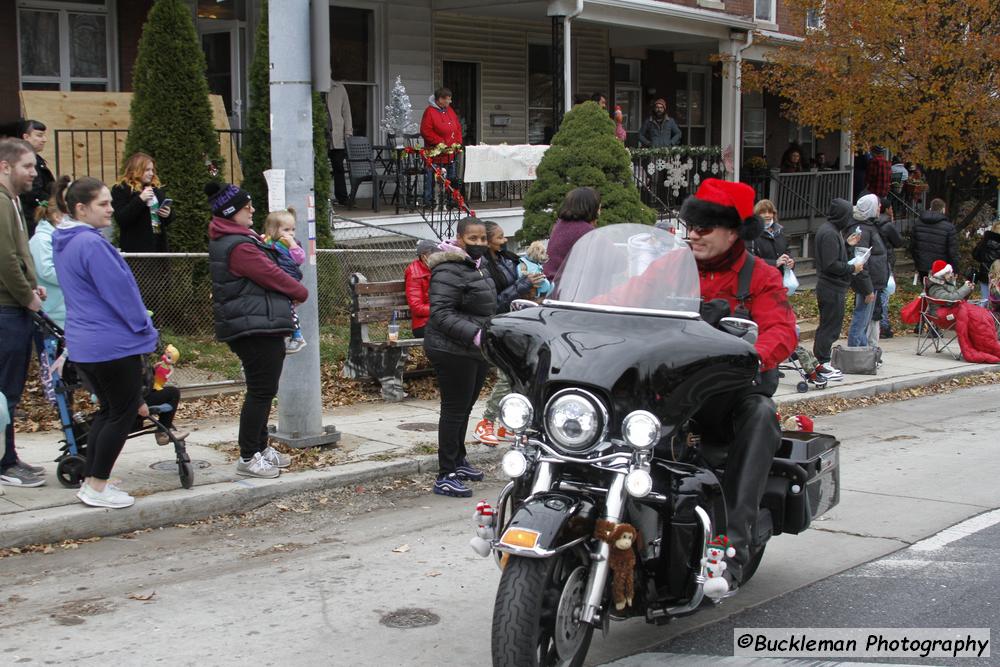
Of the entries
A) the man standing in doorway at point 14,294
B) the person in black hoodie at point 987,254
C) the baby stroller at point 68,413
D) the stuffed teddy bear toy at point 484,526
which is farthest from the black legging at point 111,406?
the person in black hoodie at point 987,254

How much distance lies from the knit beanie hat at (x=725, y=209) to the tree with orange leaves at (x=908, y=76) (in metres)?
14.5

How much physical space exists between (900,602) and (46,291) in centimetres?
574

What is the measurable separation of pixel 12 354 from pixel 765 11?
755 inches

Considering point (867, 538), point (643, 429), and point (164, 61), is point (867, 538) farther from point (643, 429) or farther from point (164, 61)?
point (164, 61)

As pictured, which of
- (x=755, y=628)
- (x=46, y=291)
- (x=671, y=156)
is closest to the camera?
(x=755, y=628)

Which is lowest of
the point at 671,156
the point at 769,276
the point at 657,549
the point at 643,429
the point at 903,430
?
the point at 903,430

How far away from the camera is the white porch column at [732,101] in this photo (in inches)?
848

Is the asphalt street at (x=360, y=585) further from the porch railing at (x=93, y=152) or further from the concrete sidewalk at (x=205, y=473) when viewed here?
the porch railing at (x=93, y=152)

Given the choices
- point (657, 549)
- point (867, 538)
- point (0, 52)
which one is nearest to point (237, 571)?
point (657, 549)

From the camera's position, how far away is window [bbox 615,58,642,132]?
2383 cm

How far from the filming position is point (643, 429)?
4145 mm

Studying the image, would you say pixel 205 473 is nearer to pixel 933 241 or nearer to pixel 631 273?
pixel 631 273

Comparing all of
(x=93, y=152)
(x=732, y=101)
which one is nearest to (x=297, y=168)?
(x=93, y=152)

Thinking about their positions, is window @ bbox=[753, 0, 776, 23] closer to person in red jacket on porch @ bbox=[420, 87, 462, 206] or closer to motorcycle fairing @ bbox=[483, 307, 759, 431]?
person in red jacket on porch @ bbox=[420, 87, 462, 206]
